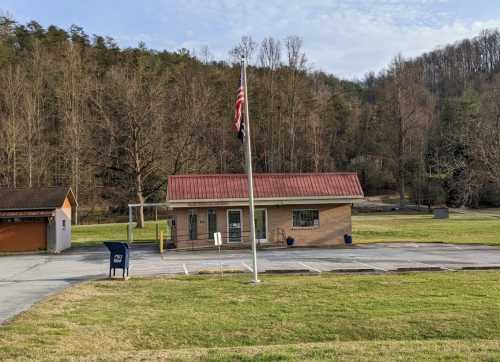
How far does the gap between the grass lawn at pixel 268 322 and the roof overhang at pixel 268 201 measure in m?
14.0

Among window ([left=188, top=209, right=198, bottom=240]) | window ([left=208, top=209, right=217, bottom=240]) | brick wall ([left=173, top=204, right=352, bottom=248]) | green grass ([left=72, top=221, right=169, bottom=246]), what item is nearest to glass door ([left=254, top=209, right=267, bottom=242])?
brick wall ([left=173, top=204, right=352, bottom=248])

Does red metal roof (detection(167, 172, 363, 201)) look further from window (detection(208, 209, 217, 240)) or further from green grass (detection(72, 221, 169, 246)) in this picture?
green grass (detection(72, 221, 169, 246))

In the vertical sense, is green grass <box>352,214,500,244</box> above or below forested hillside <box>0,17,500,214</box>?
below

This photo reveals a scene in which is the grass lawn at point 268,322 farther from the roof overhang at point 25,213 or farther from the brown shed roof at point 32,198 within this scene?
the brown shed roof at point 32,198

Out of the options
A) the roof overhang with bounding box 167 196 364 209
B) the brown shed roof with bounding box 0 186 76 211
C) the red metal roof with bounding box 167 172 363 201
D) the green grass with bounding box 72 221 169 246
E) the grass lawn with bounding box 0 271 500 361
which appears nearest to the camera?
the grass lawn with bounding box 0 271 500 361

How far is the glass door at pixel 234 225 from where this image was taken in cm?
3048

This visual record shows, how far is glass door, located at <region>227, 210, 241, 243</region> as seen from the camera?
100ft

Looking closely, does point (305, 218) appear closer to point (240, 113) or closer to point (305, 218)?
point (305, 218)

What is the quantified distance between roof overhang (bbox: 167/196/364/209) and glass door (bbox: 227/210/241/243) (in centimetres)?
94

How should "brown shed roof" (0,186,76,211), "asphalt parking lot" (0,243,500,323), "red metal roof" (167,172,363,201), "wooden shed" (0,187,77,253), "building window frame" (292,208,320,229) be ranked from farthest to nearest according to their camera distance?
"building window frame" (292,208,320,229) < "brown shed roof" (0,186,76,211) < "wooden shed" (0,187,77,253) < "red metal roof" (167,172,363,201) < "asphalt parking lot" (0,243,500,323)

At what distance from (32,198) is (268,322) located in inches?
983

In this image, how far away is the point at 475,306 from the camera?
11.7 meters

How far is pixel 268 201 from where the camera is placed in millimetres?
30328

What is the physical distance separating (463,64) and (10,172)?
92.9 meters
